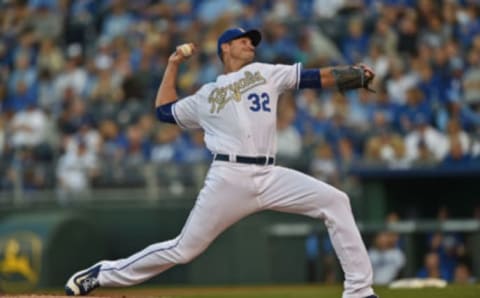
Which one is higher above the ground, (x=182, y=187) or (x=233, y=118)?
(x=233, y=118)

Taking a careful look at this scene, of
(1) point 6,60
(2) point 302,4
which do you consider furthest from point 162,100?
(1) point 6,60

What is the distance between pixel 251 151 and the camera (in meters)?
6.93

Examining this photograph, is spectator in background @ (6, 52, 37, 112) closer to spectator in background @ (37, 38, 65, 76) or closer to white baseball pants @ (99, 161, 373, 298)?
spectator in background @ (37, 38, 65, 76)

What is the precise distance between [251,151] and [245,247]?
7081mm

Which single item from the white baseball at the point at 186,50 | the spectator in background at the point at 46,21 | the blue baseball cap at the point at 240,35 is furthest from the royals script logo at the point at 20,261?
the blue baseball cap at the point at 240,35

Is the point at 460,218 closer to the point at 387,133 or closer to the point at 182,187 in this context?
the point at 387,133

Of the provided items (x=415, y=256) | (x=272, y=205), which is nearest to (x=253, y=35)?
(x=272, y=205)

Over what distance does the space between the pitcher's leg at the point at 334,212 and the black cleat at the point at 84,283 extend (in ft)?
4.14

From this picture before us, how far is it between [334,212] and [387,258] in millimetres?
6387

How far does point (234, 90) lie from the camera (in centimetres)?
701

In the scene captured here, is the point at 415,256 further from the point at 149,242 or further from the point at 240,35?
the point at 240,35

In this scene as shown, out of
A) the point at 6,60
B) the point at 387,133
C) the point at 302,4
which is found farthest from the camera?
the point at 6,60

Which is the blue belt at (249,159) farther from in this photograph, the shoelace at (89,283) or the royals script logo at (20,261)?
the royals script logo at (20,261)

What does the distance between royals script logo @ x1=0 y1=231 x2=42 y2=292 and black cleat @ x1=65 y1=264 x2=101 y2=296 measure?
658 centimetres
